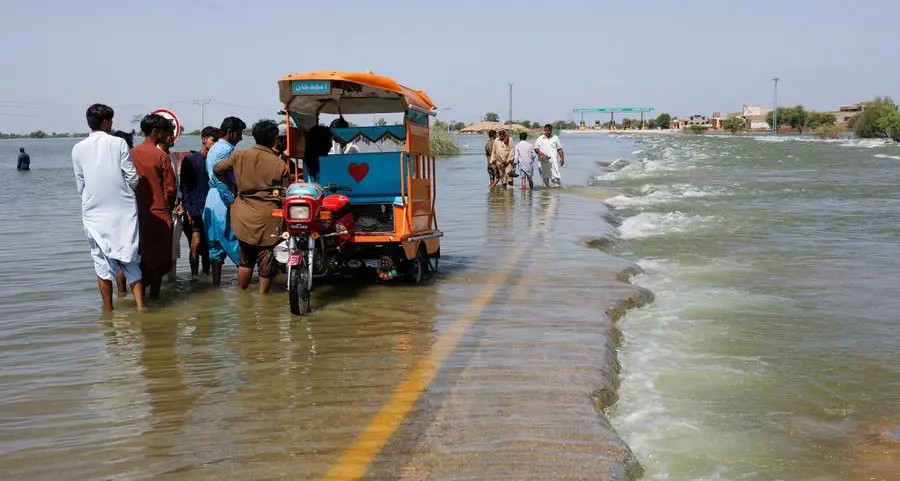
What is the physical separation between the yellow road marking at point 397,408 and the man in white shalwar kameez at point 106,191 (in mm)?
2728

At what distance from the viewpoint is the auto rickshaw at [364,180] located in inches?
316

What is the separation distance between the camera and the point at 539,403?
5.13 meters

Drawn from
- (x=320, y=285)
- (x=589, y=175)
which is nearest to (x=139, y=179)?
(x=320, y=285)

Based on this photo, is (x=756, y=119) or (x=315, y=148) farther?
(x=756, y=119)

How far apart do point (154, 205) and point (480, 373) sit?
3.72 m

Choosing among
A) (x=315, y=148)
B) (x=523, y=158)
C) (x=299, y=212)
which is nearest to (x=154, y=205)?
(x=299, y=212)

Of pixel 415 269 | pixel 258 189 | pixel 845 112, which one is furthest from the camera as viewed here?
pixel 845 112

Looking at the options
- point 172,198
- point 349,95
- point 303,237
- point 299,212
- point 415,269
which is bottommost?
point 415,269

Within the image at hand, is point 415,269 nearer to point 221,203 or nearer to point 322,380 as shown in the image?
point 221,203

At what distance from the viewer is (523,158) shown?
74.7 ft

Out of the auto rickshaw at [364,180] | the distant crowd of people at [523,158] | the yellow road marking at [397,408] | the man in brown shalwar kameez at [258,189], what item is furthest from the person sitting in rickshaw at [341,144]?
the distant crowd of people at [523,158]

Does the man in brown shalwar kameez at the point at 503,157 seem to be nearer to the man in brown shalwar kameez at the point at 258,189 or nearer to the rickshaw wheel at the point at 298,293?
the man in brown shalwar kameez at the point at 258,189

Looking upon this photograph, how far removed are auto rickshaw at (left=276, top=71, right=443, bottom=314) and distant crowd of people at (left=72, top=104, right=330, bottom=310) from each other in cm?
25

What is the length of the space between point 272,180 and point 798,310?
498cm
